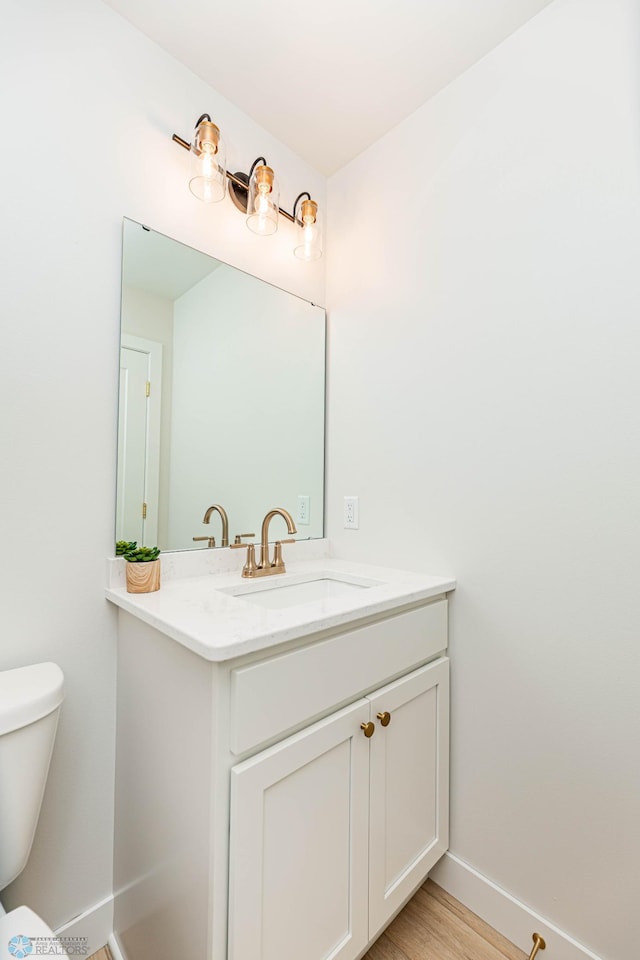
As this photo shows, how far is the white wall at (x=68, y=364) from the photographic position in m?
1.07

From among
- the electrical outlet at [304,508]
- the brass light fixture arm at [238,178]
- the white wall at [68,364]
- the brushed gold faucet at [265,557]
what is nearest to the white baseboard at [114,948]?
the white wall at [68,364]

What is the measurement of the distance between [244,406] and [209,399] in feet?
0.50

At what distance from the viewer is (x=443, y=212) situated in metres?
1.44

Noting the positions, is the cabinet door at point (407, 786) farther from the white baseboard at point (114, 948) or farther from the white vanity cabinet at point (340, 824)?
the white baseboard at point (114, 948)

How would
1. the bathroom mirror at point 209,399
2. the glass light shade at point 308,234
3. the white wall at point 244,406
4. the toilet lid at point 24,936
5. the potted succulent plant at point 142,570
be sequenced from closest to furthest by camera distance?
the toilet lid at point 24,936
the potted succulent plant at point 142,570
the bathroom mirror at point 209,399
the white wall at point 244,406
the glass light shade at point 308,234

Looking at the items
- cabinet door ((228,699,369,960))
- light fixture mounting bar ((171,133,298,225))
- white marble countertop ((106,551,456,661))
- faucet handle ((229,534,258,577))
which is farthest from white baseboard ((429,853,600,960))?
light fixture mounting bar ((171,133,298,225))

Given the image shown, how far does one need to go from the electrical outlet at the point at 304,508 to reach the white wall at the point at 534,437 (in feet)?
1.07

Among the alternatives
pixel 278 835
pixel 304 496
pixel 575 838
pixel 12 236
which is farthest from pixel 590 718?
pixel 12 236

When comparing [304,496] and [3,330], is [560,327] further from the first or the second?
[3,330]

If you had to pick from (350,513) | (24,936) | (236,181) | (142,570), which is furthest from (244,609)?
(236,181)

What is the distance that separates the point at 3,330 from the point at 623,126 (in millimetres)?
1571

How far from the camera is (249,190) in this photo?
1.48 metres

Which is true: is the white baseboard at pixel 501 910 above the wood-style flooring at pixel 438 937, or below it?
above

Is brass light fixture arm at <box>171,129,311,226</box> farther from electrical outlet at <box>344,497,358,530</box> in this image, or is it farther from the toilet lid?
the toilet lid
